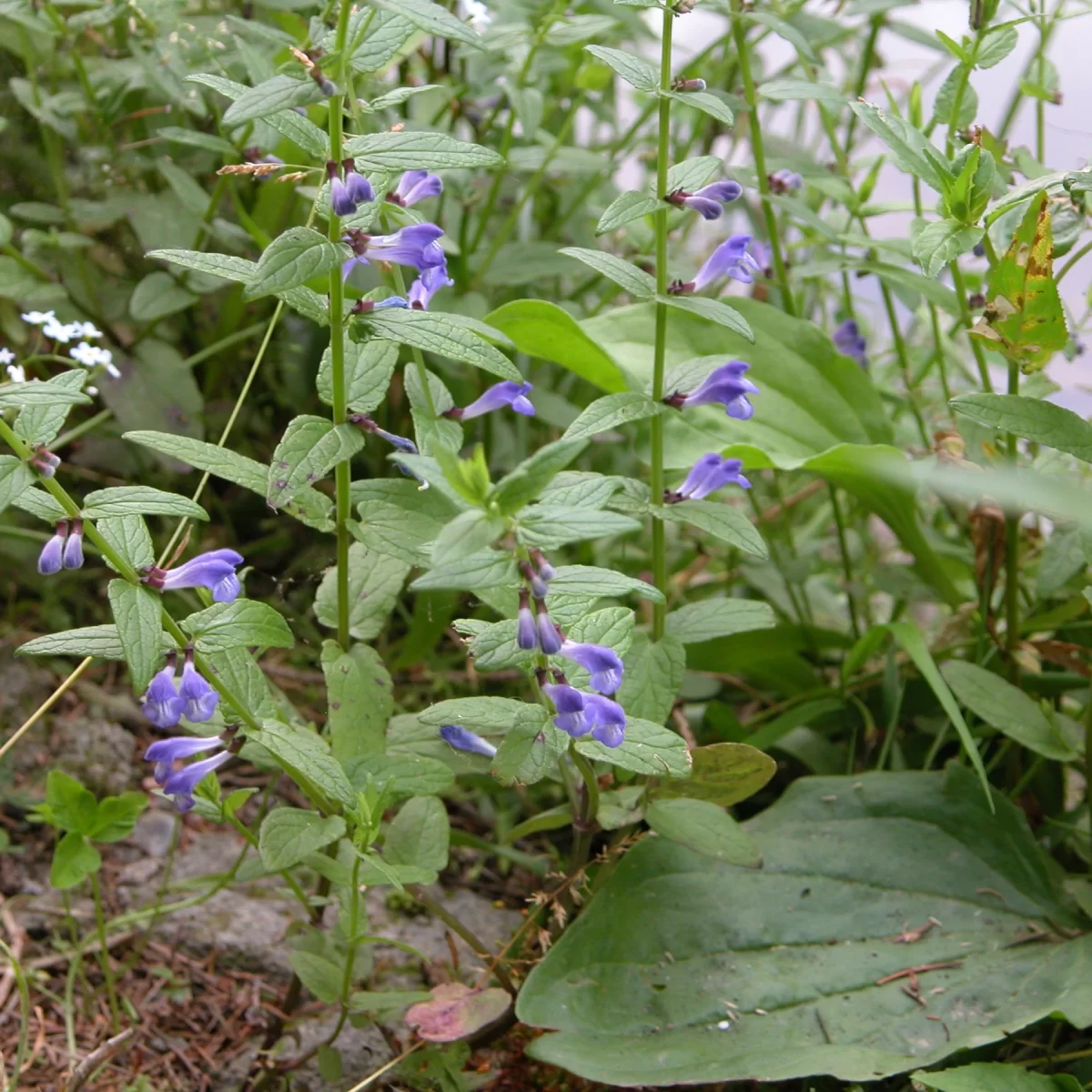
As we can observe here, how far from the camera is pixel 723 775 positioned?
102 cm

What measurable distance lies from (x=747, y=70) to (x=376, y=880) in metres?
0.89

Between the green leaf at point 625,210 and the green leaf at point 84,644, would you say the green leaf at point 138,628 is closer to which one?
the green leaf at point 84,644

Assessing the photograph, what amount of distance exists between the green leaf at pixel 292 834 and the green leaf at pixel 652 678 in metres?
0.27

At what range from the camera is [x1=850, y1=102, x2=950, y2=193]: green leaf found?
98 centimetres

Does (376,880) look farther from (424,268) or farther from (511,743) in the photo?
(424,268)

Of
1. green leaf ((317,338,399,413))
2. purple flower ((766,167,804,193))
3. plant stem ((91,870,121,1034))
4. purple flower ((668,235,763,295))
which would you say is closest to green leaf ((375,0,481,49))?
green leaf ((317,338,399,413))

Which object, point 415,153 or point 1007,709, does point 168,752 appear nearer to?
point 415,153

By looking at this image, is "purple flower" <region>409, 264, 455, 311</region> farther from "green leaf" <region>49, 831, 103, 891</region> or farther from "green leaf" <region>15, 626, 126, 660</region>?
"green leaf" <region>49, 831, 103, 891</region>

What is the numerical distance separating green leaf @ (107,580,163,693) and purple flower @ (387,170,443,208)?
394 mm

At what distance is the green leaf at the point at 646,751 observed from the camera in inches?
34.4

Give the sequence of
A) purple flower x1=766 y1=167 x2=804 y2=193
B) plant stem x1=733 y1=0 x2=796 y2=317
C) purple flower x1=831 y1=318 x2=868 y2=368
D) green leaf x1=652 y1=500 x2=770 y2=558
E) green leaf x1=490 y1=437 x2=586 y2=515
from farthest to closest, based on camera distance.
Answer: purple flower x1=831 y1=318 x2=868 y2=368 < purple flower x1=766 y1=167 x2=804 y2=193 < plant stem x1=733 y1=0 x2=796 y2=317 < green leaf x1=652 y1=500 x2=770 y2=558 < green leaf x1=490 y1=437 x2=586 y2=515

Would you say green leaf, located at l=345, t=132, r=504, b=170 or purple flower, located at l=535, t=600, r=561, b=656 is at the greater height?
green leaf, located at l=345, t=132, r=504, b=170

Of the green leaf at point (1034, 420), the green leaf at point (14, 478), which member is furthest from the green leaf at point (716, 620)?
the green leaf at point (14, 478)

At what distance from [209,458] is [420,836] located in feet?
1.20
